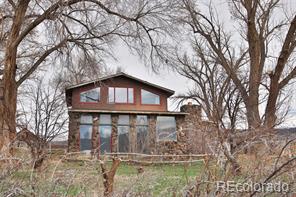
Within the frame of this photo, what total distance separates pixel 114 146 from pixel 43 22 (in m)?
11.4

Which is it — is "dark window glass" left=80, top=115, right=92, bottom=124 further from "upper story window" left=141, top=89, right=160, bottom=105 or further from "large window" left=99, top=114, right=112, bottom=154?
"upper story window" left=141, top=89, right=160, bottom=105

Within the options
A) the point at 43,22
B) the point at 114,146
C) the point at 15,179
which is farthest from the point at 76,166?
the point at 114,146

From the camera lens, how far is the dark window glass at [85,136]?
2514 cm

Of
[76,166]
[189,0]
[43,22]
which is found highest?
[189,0]

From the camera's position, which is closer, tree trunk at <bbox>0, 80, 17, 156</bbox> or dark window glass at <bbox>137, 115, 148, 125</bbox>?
tree trunk at <bbox>0, 80, 17, 156</bbox>

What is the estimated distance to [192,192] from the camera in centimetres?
398

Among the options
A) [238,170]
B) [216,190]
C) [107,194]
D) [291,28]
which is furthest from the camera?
[291,28]

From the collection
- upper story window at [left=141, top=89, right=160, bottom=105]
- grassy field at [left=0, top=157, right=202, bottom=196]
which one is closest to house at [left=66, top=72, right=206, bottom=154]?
upper story window at [left=141, top=89, right=160, bottom=105]

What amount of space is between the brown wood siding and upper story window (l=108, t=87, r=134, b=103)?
0.22m

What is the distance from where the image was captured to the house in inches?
991

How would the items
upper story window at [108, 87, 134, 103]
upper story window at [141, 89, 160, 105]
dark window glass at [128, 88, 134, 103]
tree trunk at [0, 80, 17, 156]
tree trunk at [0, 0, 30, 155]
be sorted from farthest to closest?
upper story window at [141, 89, 160, 105] → dark window glass at [128, 88, 134, 103] → upper story window at [108, 87, 134, 103] → tree trunk at [0, 0, 30, 155] → tree trunk at [0, 80, 17, 156]

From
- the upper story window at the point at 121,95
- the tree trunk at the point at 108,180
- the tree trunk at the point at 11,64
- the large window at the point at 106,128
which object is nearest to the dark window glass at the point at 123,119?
the large window at the point at 106,128

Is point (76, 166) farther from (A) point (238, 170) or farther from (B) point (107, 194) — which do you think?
(A) point (238, 170)

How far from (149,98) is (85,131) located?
15.5 ft
